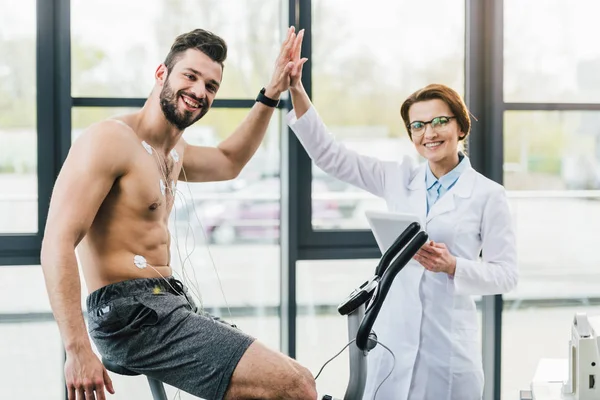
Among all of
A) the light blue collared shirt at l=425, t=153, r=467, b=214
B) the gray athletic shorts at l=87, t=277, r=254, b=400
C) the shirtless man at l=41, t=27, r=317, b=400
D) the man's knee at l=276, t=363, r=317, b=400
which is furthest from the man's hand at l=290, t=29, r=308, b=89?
the man's knee at l=276, t=363, r=317, b=400

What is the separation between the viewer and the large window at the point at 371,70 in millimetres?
3354

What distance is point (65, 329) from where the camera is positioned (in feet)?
6.52

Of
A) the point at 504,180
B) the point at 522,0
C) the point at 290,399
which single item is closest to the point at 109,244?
the point at 290,399

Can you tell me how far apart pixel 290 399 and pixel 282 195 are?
1.36m

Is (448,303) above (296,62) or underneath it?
underneath

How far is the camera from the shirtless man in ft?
6.58

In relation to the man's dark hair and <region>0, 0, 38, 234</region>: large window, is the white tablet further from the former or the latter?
<region>0, 0, 38, 234</region>: large window

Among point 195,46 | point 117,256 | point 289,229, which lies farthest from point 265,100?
point 117,256

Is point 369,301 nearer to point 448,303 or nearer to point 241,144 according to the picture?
point 448,303

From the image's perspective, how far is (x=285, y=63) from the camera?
8.78 ft

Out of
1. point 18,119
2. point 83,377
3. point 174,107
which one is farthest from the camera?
point 18,119

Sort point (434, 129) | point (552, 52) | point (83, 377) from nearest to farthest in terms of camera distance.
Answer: point (83, 377), point (434, 129), point (552, 52)

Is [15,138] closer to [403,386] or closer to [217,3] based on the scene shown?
[217,3]

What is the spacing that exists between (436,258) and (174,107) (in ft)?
3.09
